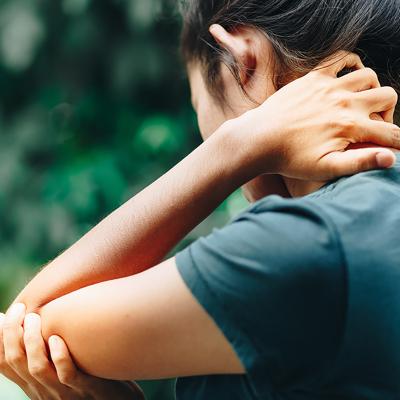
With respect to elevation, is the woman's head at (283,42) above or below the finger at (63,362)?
above

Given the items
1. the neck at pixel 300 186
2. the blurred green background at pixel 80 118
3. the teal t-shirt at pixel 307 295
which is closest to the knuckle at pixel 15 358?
the teal t-shirt at pixel 307 295

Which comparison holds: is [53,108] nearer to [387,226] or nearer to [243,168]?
[243,168]

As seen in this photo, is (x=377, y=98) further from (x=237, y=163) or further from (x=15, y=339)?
(x=15, y=339)

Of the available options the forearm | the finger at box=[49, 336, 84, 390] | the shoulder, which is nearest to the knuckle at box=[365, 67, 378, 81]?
the forearm

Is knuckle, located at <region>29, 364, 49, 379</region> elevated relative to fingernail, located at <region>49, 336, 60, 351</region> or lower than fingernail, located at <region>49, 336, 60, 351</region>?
lower

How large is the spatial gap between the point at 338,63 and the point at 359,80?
50 mm

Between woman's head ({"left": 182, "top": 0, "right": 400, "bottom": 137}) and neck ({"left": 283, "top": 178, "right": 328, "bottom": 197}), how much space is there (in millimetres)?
152

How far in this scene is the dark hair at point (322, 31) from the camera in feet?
4.06

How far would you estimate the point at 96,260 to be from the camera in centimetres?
120

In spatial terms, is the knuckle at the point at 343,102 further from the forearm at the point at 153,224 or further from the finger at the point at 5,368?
the finger at the point at 5,368

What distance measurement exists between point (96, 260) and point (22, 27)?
1.07m

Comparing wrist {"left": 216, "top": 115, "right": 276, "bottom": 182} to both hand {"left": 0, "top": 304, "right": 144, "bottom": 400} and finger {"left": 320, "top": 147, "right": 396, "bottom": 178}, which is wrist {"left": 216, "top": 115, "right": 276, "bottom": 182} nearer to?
finger {"left": 320, "top": 147, "right": 396, "bottom": 178}

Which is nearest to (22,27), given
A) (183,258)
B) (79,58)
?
(79,58)

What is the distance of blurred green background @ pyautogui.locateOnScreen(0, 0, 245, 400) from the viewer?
209cm
